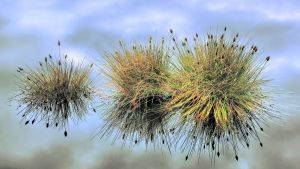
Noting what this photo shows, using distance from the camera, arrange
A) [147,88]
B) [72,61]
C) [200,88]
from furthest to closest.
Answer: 1. [72,61]
2. [147,88]
3. [200,88]

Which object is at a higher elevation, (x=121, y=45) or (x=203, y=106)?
(x=121, y=45)

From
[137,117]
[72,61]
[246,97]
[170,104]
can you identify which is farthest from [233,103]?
[72,61]

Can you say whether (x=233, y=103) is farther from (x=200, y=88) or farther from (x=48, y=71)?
(x=48, y=71)

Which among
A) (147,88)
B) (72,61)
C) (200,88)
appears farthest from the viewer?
(72,61)

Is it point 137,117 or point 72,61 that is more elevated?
point 72,61

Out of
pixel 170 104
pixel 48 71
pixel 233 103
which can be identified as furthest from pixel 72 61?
pixel 233 103

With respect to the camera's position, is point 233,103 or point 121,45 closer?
point 233,103

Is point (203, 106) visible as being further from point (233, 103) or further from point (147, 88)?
point (147, 88)

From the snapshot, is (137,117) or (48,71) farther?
(48,71)
